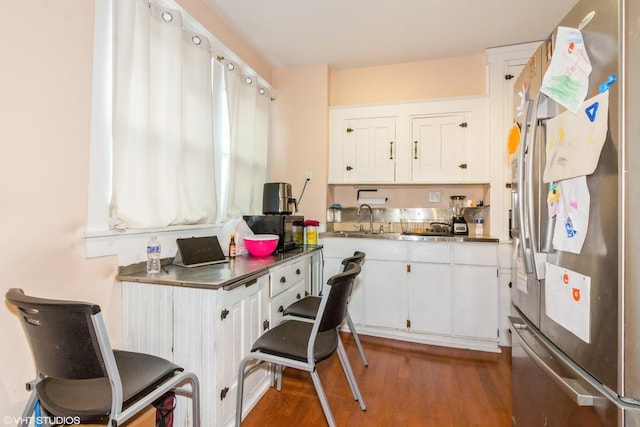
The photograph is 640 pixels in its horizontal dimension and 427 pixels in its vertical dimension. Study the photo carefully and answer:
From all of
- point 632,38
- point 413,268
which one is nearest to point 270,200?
point 413,268

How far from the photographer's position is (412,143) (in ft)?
9.64

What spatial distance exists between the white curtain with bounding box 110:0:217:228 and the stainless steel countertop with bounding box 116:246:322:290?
0.84ft

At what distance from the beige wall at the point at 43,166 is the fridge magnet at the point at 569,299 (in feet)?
6.31

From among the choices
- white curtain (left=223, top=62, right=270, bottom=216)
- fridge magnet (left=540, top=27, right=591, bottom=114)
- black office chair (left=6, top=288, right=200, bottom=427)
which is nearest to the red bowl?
white curtain (left=223, top=62, right=270, bottom=216)

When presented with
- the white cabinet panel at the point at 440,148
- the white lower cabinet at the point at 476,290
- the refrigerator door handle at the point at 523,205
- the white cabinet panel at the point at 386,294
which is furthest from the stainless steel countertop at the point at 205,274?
the white cabinet panel at the point at 440,148

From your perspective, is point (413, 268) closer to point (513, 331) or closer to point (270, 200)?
point (513, 331)

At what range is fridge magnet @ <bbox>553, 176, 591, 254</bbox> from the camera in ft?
2.83

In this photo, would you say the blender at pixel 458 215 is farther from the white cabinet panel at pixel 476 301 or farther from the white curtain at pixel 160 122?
the white curtain at pixel 160 122

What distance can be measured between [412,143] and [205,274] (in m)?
2.35

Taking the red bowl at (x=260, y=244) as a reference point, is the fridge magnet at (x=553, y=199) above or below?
above

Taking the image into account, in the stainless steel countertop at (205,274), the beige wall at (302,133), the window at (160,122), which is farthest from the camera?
the beige wall at (302,133)

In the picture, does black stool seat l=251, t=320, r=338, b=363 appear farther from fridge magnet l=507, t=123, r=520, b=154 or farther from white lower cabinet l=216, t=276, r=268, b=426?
fridge magnet l=507, t=123, r=520, b=154

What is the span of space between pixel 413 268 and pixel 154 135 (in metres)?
2.27

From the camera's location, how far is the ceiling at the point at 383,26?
87.2 inches
